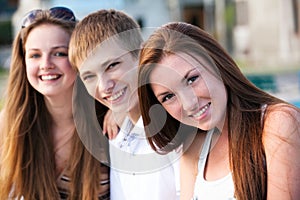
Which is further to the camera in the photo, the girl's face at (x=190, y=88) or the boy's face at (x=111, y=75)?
the boy's face at (x=111, y=75)

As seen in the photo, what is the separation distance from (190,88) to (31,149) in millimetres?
1220

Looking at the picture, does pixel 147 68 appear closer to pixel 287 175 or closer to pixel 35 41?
pixel 287 175

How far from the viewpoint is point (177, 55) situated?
6.99 ft

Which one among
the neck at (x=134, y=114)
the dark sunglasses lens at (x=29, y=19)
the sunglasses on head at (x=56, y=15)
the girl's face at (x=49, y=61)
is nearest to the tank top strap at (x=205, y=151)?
the neck at (x=134, y=114)

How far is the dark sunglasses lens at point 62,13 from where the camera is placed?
2988 millimetres

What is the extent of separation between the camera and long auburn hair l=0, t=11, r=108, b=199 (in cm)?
288

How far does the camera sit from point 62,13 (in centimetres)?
300

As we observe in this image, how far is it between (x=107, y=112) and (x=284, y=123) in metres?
1.17

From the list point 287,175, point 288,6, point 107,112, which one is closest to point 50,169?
point 107,112

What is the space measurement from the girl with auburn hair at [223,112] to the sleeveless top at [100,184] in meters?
0.68

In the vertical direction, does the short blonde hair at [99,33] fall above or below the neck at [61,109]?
above

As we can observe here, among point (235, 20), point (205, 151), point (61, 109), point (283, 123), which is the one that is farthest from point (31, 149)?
point (235, 20)

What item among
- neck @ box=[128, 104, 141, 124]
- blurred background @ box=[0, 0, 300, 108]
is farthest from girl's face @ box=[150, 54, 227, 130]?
blurred background @ box=[0, 0, 300, 108]

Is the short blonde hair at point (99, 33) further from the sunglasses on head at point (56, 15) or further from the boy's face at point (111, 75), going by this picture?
the sunglasses on head at point (56, 15)
